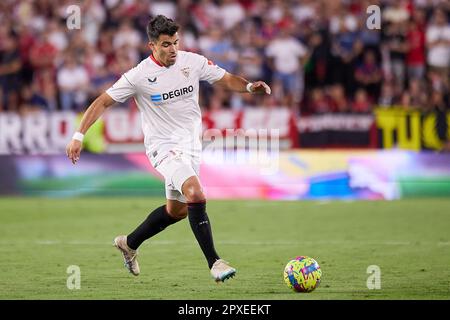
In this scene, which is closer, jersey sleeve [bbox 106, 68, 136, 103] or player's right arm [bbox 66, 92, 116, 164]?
player's right arm [bbox 66, 92, 116, 164]

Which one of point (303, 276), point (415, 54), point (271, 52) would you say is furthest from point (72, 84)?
point (303, 276)

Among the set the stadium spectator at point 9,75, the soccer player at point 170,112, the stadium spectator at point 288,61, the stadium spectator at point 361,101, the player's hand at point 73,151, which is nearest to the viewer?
the player's hand at point 73,151

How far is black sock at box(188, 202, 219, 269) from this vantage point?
9773mm

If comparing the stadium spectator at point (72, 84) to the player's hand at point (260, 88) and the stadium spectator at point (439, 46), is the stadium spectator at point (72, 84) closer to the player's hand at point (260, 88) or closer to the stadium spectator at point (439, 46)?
the stadium spectator at point (439, 46)

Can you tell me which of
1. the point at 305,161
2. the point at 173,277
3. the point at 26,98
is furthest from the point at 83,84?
the point at 173,277

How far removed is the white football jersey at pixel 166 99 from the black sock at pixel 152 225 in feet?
1.80

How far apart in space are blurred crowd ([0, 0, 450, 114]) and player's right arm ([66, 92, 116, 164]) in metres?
10.9

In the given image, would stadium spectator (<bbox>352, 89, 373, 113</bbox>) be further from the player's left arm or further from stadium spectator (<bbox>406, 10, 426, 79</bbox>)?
the player's left arm

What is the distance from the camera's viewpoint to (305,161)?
62.7 feet

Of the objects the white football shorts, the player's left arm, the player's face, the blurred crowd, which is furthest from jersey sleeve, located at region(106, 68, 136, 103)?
the blurred crowd

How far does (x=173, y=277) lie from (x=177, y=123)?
1554mm

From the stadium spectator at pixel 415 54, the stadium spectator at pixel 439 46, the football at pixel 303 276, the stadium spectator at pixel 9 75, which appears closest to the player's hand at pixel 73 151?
the football at pixel 303 276

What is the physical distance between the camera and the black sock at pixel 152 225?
1054 cm

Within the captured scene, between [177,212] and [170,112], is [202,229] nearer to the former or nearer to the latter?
[177,212]
